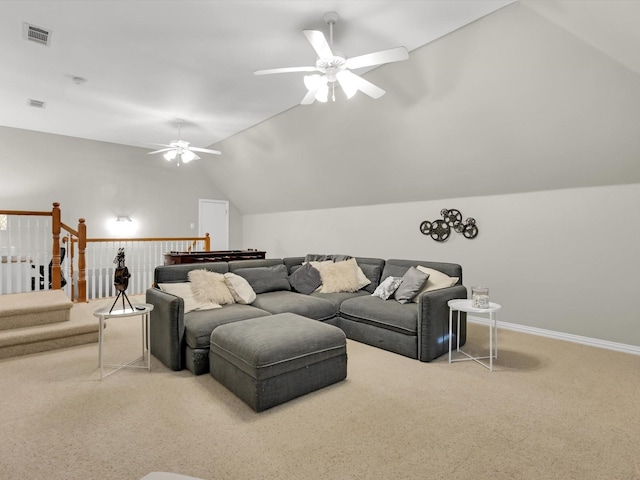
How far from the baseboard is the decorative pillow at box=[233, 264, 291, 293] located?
2661 mm

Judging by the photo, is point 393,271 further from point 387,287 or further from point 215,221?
point 215,221

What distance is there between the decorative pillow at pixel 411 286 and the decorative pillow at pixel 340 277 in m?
0.72

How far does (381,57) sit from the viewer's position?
8.91 feet

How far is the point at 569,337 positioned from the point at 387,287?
2125 mm

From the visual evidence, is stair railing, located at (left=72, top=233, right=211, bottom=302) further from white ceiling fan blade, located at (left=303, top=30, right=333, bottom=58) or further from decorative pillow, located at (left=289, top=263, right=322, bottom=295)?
white ceiling fan blade, located at (left=303, top=30, right=333, bottom=58)

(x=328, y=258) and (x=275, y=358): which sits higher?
(x=328, y=258)

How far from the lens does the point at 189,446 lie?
2.03 metres

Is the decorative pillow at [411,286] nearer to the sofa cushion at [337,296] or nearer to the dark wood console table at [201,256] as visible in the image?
the sofa cushion at [337,296]

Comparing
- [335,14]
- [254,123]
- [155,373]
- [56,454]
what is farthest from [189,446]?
[254,123]

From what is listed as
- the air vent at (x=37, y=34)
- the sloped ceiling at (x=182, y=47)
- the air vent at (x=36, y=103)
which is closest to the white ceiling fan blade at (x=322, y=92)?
the sloped ceiling at (x=182, y=47)

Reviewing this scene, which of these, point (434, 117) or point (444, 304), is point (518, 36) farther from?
point (444, 304)

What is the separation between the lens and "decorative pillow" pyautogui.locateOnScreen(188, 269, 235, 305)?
352 cm

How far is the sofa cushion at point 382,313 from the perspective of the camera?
344cm

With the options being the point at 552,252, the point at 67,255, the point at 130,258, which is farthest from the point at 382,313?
the point at 130,258
